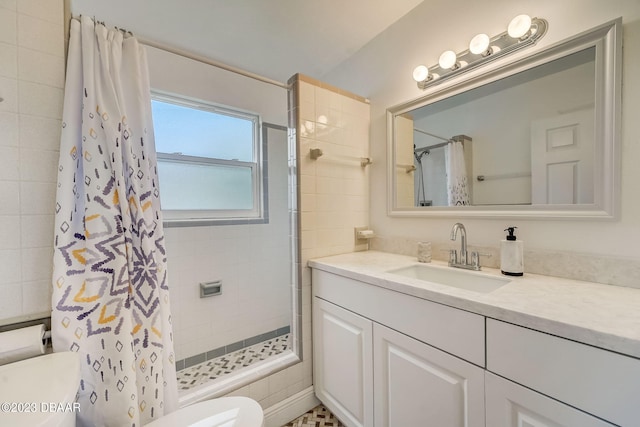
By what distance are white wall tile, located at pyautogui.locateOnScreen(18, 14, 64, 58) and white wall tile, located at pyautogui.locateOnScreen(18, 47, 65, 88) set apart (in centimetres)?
2

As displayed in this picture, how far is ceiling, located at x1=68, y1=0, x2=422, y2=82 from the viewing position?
4.70 ft

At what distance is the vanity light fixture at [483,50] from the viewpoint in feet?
3.54

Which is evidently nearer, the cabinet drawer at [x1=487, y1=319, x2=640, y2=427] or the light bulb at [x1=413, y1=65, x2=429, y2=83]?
the cabinet drawer at [x1=487, y1=319, x2=640, y2=427]

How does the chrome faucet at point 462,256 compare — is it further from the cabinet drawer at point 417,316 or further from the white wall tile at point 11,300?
the white wall tile at point 11,300

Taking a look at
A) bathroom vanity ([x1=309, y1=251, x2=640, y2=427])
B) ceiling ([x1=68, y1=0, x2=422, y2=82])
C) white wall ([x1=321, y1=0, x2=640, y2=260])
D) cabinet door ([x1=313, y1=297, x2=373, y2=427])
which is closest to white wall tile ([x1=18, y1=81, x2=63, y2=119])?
ceiling ([x1=68, y1=0, x2=422, y2=82])

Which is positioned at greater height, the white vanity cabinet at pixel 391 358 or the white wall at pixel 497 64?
the white wall at pixel 497 64

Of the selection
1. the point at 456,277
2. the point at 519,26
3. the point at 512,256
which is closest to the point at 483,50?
the point at 519,26

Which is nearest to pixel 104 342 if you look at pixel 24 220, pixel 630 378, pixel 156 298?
pixel 156 298

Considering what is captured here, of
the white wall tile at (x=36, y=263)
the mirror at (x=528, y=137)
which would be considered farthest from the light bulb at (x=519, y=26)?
the white wall tile at (x=36, y=263)

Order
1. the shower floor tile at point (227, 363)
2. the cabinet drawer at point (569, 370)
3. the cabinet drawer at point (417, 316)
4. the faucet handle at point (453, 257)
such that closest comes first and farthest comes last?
the cabinet drawer at point (569, 370)
the cabinet drawer at point (417, 316)
the faucet handle at point (453, 257)
the shower floor tile at point (227, 363)

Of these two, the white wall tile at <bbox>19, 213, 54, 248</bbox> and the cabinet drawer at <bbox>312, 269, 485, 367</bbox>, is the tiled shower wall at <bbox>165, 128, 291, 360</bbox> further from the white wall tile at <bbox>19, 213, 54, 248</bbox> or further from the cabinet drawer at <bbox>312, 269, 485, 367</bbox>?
the white wall tile at <bbox>19, 213, 54, 248</bbox>

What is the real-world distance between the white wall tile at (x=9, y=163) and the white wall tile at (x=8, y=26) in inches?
14.2

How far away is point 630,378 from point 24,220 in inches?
69.8

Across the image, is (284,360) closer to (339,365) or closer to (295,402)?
(295,402)
